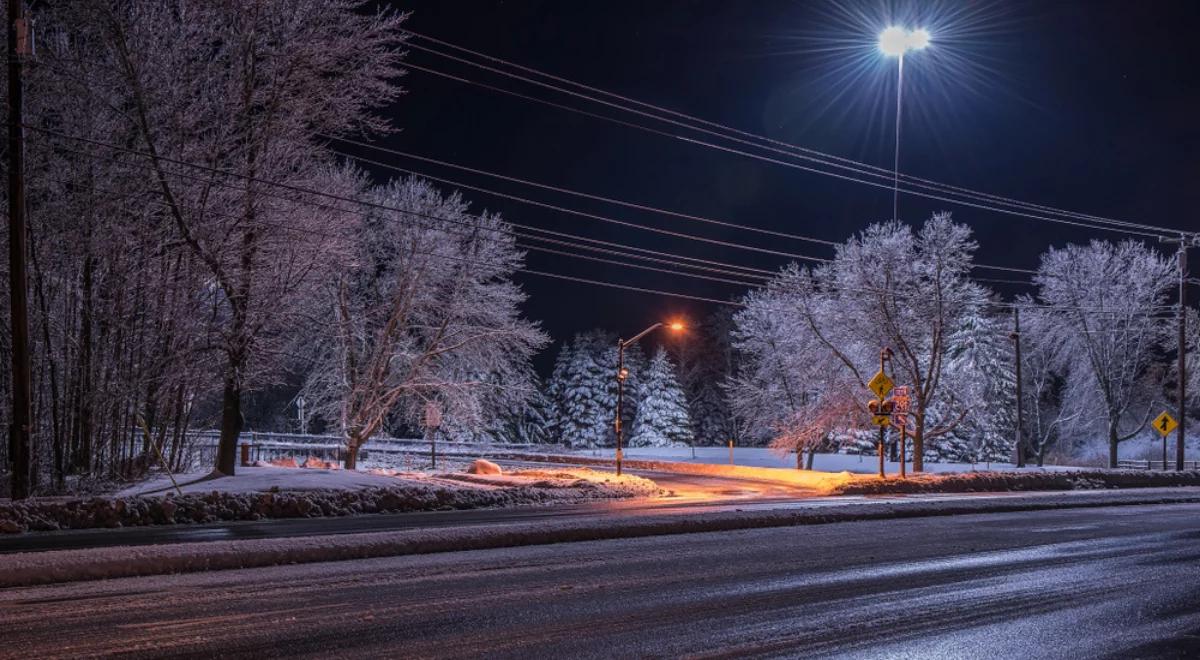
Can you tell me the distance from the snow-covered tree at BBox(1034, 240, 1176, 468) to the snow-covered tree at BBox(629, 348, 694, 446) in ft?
105

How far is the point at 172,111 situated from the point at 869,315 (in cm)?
3230

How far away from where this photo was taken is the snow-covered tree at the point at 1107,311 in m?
56.7

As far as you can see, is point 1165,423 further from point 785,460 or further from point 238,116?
point 238,116

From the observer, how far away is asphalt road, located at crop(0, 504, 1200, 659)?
7.52m

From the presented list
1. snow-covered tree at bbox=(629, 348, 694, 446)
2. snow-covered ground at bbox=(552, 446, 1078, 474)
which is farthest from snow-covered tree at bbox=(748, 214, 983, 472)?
snow-covered tree at bbox=(629, 348, 694, 446)

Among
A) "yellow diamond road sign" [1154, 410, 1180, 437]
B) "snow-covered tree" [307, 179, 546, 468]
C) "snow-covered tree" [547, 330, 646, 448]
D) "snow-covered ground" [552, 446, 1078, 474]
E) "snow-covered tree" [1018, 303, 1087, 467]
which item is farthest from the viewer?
"snow-covered tree" [547, 330, 646, 448]

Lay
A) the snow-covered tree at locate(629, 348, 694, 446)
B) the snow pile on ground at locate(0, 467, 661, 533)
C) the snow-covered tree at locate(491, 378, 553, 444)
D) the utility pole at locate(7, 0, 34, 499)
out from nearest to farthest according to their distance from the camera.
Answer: the snow pile on ground at locate(0, 467, 661, 533) < the utility pole at locate(7, 0, 34, 499) < the snow-covered tree at locate(629, 348, 694, 446) < the snow-covered tree at locate(491, 378, 553, 444)

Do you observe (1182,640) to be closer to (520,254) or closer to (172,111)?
(172,111)

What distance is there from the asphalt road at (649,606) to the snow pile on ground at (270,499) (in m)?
7.70

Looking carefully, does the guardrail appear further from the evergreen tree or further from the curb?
the curb

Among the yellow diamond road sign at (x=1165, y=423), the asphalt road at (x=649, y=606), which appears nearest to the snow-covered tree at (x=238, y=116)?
the asphalt road at (x=649, y=606)

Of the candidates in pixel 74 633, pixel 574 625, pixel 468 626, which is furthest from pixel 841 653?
pixel 74 633

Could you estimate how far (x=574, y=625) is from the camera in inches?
325

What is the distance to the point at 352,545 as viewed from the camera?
12.8m
